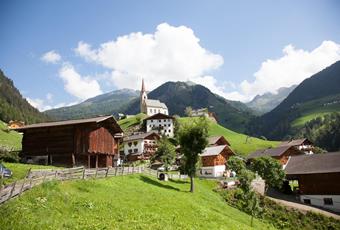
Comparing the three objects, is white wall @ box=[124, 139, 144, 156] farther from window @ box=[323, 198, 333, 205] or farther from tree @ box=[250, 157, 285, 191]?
window @ box=[323, 198, 333, 205]

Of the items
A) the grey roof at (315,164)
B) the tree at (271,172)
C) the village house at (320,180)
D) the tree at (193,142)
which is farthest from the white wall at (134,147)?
the tree at (193,142)

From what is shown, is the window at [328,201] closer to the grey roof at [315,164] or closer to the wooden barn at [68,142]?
the grey roof at [315,164]

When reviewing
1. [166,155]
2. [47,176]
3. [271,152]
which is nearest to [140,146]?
[166,155]

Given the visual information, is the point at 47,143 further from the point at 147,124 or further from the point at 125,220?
the point at 147,124

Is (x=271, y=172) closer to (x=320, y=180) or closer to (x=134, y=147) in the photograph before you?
(x=320, y=180)

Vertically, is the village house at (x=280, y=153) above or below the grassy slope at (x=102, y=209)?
above

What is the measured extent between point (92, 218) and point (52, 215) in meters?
3.07

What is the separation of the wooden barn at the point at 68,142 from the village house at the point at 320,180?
40553mm

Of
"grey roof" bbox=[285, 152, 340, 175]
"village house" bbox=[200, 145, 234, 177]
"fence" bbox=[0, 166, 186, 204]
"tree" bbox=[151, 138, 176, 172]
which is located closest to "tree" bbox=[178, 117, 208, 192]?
"fence" bbox=[0, 166, 186, 204]

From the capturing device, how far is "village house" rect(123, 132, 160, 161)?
11669cm

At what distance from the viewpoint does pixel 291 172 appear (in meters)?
69.9

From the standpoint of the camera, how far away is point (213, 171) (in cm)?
8619

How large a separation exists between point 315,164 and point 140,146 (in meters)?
65.6

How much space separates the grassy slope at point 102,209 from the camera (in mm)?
23484
